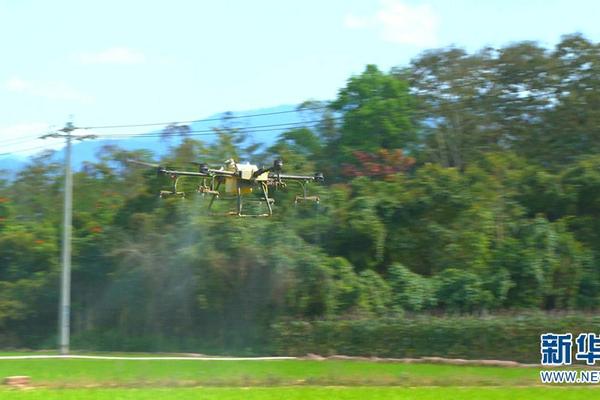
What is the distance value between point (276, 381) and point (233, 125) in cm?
1706

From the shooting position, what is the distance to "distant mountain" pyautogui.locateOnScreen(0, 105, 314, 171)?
32.6 meters

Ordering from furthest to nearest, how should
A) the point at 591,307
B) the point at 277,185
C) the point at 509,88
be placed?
1. the point at 509,88
2. the point at 591,307
3. the point at 277,185

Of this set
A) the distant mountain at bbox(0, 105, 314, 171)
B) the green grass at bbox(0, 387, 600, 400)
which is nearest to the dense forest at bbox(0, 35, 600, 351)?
the distant mountain at bbox(0, 105, 314, 171)

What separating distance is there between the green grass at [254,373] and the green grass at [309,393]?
1055 millimetres

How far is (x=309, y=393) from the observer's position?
17922 mm

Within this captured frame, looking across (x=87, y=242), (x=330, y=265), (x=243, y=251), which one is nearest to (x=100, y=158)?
(x=87, y=242)

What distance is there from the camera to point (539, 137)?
34.9 metres

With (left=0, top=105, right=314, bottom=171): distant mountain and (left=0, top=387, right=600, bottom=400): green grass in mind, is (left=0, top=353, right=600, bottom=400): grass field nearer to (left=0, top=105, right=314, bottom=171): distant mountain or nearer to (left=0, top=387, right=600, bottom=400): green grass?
(left=0, top=387, right=600, bottom=400): green grass

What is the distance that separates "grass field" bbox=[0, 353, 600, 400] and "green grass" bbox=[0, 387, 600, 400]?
20mm

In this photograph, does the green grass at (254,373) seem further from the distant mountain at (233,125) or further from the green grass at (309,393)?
the distant mountain at (233,125)

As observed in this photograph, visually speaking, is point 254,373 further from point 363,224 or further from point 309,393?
point 363,224

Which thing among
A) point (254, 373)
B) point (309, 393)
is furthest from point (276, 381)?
point (309, 393)

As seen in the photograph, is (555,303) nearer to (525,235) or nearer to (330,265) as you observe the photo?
(525,235)

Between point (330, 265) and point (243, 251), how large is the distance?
126 inches
